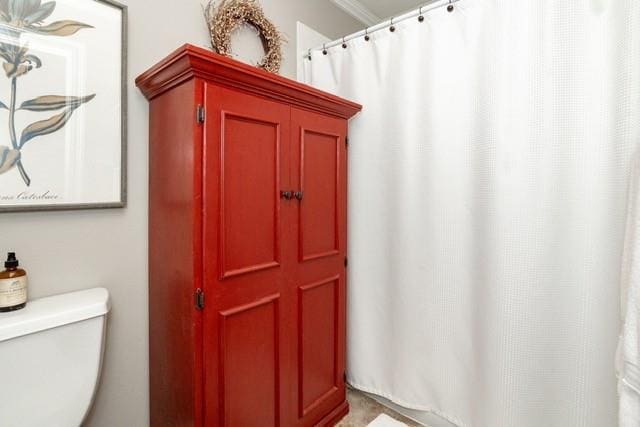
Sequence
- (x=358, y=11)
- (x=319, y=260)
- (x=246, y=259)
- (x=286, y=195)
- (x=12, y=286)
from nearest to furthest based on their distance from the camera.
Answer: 1. (x=12, y=286)
2. (x=246, y=259)
3. (x=286, y=195)
4. (x=319, y=260)
5. (x=358, y=11)

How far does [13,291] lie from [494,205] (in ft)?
5.36

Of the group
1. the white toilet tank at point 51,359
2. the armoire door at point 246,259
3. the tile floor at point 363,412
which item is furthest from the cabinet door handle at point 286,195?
the tile floor at point 363,412

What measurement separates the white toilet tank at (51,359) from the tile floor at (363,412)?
3.66ft

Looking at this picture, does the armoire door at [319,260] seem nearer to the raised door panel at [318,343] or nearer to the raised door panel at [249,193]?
the raised door panel at [318,343]

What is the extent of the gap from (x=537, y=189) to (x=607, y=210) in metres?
0.21

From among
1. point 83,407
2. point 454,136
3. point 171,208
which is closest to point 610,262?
point 454,136

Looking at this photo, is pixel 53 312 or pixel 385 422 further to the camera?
pixel 385 422

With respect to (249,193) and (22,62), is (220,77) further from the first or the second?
(22,62)

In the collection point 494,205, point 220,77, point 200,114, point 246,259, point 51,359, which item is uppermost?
point 220,77

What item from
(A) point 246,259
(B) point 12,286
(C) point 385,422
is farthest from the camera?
(C) point 385,422

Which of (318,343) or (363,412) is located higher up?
(318,343)

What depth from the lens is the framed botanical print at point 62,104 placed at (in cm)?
95

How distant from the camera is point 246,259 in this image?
113cm

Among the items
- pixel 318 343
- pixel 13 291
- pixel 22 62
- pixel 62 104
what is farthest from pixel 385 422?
pixel 22 62
